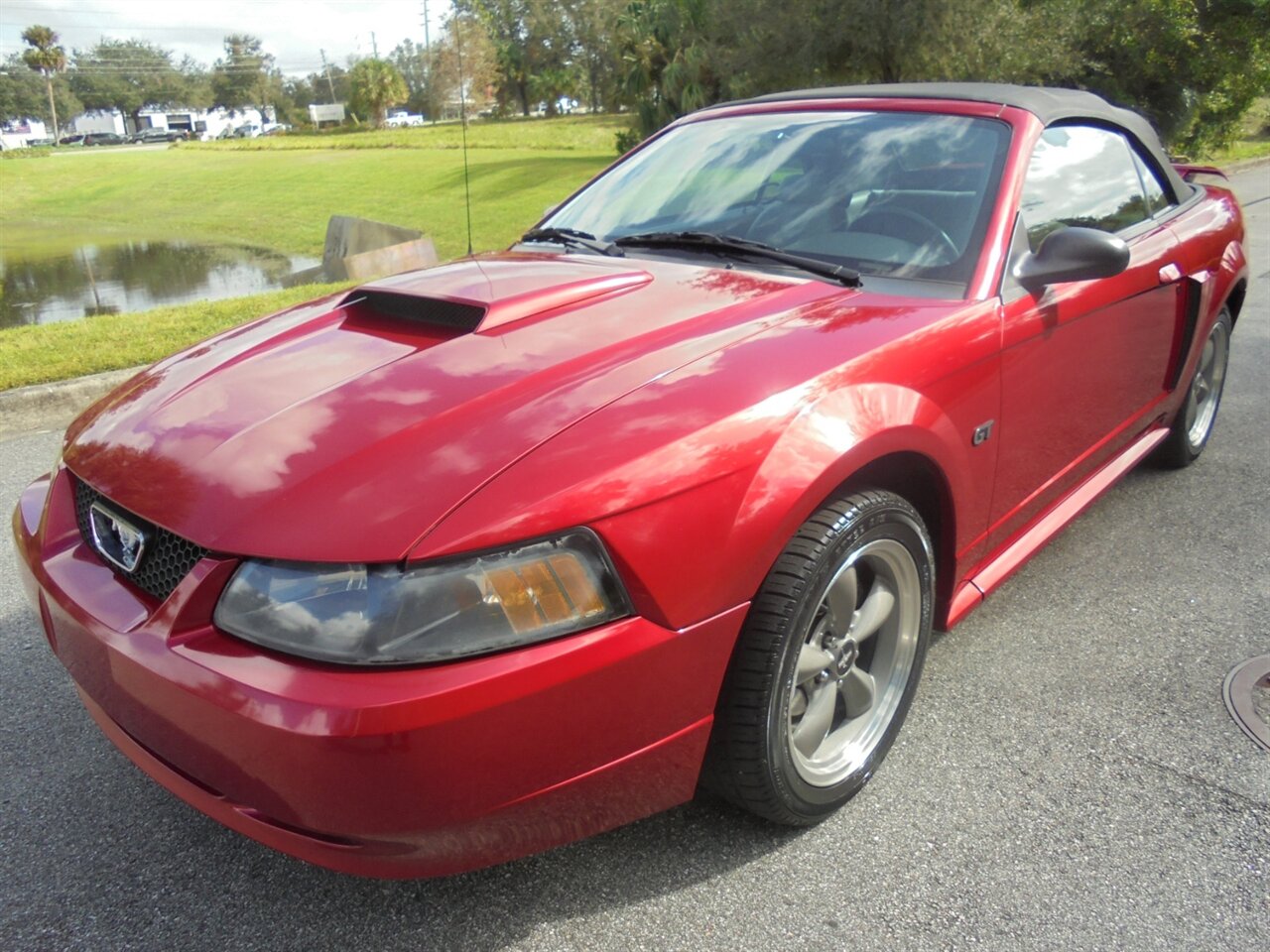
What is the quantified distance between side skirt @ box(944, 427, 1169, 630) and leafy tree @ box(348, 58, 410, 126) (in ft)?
275

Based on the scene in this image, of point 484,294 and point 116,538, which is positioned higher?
point 484,294

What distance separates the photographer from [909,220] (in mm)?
2760

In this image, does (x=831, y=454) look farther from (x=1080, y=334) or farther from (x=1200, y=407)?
(x=1200, y=407)

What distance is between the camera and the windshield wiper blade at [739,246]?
2.62 metres

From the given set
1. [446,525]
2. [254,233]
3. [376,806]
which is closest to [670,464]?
[446,525]

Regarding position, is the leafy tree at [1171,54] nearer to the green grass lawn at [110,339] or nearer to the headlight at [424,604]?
the green grass lawn at [110,339]

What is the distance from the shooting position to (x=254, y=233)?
2280 centimetres

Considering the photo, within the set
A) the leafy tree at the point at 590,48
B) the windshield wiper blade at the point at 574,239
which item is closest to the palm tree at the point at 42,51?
the leafy tree at the point at 590,48

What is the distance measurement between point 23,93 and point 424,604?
13125 cm

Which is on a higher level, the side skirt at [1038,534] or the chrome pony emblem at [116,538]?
the chrome pony emblem at [116,538]

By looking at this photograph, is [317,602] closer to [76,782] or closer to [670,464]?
[670,464]

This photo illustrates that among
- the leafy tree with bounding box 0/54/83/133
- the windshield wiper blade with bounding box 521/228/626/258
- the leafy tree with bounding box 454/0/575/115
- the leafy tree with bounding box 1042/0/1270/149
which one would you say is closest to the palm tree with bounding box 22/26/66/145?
the leafy tree with bounding box 0/54/83/133

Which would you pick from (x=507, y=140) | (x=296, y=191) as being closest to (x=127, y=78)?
(x=507, y=140)

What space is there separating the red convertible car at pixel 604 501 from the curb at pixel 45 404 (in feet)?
11.1
